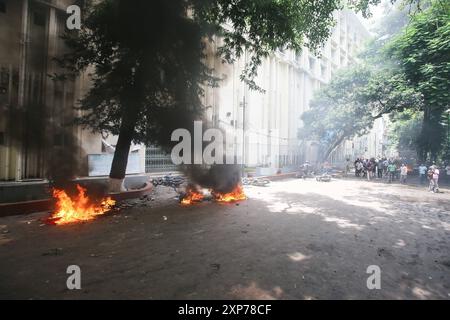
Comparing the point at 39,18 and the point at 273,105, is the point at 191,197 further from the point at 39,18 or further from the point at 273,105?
the point at 273,105

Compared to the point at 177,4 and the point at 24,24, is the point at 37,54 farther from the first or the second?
the point at 177,4

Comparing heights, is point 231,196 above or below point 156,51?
below

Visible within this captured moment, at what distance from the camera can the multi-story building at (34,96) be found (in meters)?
10.8

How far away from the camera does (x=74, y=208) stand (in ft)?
27.3

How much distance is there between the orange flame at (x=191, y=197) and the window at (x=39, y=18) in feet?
33.2

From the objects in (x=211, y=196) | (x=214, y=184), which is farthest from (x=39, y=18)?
(x=211, y=196)

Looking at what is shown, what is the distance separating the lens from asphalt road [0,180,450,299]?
161 inches

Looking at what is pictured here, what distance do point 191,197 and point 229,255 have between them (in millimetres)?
6127

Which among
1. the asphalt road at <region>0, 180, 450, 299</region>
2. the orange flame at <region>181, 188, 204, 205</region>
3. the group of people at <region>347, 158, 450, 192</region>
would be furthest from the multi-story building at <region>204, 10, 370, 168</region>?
the asphalt road at <region>0, 180, 450, 299</region>

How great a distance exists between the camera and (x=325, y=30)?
9812 mm
